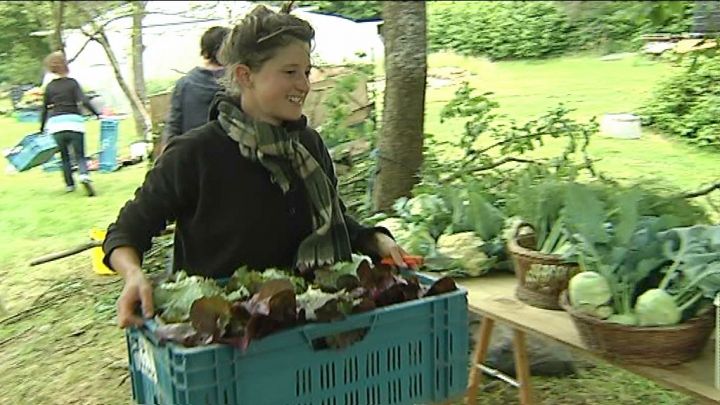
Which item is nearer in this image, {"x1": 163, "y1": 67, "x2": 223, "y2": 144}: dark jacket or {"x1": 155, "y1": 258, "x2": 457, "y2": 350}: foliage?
{"x1": 155, "y1": 258, "x2": 457, "y2": 350}: foliage

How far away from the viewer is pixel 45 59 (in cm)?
559

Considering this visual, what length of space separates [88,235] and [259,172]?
150 inches

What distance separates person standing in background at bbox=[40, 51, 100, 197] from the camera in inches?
235

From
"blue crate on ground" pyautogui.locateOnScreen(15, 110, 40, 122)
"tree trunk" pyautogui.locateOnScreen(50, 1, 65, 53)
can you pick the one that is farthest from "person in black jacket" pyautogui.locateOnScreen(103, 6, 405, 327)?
"blue crate on ground" pyautogui.locateOnScreen(15, 110, 40, 122)

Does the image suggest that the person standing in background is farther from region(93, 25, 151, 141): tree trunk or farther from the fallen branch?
the fallen branch

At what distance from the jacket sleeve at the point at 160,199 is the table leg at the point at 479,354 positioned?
1.30m

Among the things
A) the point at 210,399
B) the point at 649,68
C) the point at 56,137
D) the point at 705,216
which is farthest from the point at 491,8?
the point at 210,399

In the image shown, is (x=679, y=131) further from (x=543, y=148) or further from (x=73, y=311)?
(x=73, y=311)

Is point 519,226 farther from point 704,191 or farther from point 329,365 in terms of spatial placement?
point 329,365

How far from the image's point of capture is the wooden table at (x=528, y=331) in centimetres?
174

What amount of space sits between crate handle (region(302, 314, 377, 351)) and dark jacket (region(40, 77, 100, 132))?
5037 millimetres

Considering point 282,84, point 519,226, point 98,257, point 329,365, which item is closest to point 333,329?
point 329,365

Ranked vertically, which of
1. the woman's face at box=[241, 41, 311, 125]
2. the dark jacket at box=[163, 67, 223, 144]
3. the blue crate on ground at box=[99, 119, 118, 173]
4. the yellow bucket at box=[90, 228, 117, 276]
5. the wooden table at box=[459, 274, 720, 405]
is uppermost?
the woman's face at box=[241, 41, 311, 125]

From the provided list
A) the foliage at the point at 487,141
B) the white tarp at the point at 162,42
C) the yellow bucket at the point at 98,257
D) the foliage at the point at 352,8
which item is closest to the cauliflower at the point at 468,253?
the foliage at the point at 487,141
